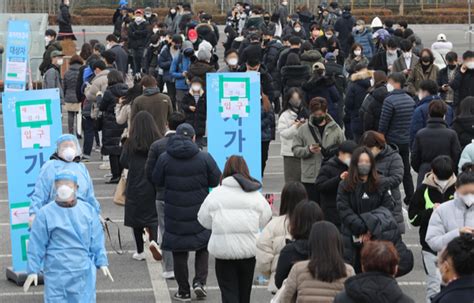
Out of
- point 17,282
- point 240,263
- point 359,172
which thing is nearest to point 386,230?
point 359,172

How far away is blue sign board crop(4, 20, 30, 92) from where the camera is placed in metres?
20.2

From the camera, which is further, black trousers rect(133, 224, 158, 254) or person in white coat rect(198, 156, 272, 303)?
black trousers rect(133, 224, 158, 254)

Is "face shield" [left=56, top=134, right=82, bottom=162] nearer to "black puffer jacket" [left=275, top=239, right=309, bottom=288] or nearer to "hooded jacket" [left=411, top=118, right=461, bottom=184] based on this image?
"black puffer jacket" [left=275, top=239, right=309, bottom=288]

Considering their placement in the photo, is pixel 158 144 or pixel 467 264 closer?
pixel 467 264

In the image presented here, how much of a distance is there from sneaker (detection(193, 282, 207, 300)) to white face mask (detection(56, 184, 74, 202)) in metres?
2.46

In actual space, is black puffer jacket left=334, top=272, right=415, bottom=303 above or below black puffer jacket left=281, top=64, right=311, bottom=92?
below

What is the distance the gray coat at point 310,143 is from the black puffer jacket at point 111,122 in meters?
4.63

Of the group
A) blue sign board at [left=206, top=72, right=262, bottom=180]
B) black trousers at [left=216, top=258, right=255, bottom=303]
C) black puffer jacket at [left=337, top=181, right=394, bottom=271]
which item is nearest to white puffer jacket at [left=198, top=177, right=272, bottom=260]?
black trousers at [left=216, top=258, right=255, bottom=303]

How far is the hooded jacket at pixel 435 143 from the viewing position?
527 inches

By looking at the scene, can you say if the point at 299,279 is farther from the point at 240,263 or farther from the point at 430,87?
the point at 430,87

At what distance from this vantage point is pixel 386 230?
10359mm

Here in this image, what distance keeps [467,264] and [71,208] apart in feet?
12.5

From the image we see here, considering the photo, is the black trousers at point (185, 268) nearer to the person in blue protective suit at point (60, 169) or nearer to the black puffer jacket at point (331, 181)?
the person in blue protective suit at point (60, 169)

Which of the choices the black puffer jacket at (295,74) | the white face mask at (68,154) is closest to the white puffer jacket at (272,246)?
the white face mask at (68,154)
